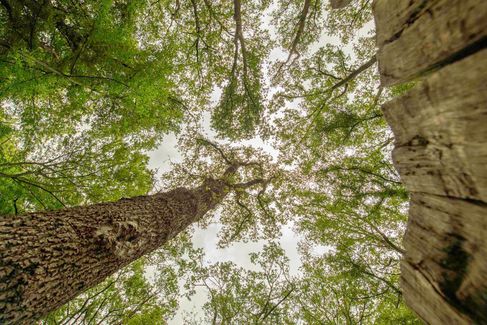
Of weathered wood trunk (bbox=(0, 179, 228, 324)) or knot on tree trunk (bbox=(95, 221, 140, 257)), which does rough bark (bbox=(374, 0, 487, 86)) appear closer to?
weathered wood trunk (bbox=(0, 179, 228, 324))

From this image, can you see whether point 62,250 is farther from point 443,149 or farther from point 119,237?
point 443,149

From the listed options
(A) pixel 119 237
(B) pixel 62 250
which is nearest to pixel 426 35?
(B) pixel 62 250

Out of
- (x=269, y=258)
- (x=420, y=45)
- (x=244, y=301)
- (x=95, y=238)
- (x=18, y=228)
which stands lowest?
(x=244, y=301)

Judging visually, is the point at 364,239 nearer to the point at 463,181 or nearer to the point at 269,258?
the point at 269,258

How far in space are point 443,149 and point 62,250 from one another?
3908 millimetres

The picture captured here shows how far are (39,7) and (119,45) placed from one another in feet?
5.03

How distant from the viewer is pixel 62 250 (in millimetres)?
2852

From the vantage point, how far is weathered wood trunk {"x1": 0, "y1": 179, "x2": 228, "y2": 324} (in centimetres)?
234

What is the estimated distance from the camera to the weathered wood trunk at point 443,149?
0.88 meters

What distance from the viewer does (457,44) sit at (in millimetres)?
946

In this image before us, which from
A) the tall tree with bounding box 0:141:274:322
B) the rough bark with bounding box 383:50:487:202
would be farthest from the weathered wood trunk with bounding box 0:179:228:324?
the rough bark with bounding box 383:50:487:202

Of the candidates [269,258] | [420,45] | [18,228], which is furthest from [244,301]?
[420,45]

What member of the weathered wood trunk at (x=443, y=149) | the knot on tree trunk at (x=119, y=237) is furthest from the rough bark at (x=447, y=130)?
the knot on tree trunk at (x=119, y=237)

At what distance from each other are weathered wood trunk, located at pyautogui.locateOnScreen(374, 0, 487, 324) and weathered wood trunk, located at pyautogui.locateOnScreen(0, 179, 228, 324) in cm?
350
